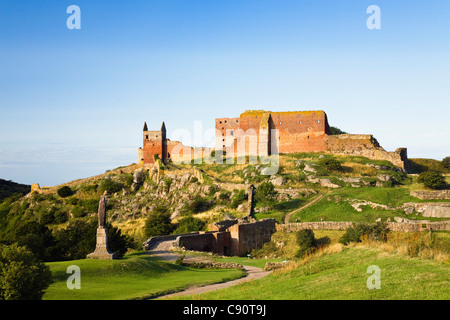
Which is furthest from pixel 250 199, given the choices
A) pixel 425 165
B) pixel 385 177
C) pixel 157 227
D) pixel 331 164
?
pixel 425 165

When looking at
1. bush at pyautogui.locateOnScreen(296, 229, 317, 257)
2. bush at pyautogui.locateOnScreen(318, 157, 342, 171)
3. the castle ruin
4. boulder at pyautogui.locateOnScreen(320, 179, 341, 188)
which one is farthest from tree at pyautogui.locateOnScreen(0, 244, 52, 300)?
the castle ruin

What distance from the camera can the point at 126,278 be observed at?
2069 cm

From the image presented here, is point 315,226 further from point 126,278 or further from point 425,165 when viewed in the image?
point 425,165

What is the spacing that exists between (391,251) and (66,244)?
1948 cm

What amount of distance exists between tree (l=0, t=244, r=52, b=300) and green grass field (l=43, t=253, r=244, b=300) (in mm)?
1199

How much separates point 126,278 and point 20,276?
689 centimetres

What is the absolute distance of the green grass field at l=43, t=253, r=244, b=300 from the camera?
16.9 metres

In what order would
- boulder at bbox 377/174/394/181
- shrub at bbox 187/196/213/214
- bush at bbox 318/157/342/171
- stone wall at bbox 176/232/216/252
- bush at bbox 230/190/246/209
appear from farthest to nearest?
bush at bbox 318/157/342/171 → shrub at bbox 187/196/213/214 → boulder at bbox 377/174/394/181 → bush at bbox 230/190/246/209 → stone wall at bbox 176/232/216/252

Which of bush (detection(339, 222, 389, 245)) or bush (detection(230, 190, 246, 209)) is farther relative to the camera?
bush (detection(230, 190, 246, 209))

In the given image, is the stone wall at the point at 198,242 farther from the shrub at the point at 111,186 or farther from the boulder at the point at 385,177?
the shrub at the point at 111,186

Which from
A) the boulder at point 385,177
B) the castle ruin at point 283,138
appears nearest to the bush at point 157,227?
the castle ruin at point 283,138

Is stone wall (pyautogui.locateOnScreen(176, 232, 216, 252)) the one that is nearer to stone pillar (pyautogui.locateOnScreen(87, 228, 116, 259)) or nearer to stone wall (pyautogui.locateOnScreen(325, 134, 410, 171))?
stone pillar (pyautogui.locateOnScreen(87, 228, 116, 259))
